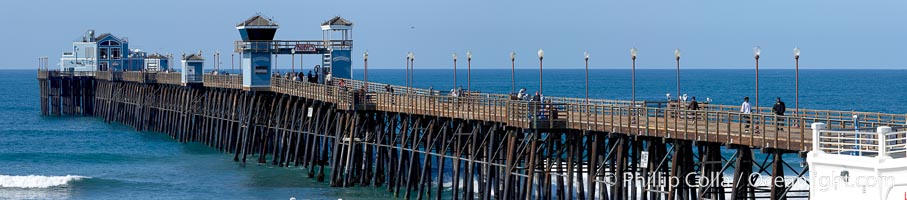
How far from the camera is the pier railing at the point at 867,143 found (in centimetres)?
2503

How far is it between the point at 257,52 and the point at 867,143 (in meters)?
41.0

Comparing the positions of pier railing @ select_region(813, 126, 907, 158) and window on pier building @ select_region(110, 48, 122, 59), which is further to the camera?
window on pier building @ select_region(110, 48, 122, 59)

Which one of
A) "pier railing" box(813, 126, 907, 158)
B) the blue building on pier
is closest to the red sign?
"pier railing" box(813, 126, 907, 158)

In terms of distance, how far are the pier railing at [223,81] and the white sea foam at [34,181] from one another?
10700mm

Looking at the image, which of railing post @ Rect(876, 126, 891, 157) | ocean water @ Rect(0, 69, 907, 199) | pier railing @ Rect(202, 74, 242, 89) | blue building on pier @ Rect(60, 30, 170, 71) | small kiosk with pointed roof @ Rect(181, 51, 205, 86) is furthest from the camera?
blue building on pier @ Rect(60, 30, 170, 71)

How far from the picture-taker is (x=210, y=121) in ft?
265

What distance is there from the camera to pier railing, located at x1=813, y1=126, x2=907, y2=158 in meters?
25.0

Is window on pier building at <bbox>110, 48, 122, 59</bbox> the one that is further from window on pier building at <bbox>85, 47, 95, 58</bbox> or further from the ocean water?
the ocean water

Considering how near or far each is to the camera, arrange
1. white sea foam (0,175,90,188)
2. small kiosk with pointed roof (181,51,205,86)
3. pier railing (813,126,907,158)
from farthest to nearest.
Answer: small kiosk with pointed roof (181,51,205,86)
white sea foam (0,175,90,188)
pier railing (813,126,907,158)

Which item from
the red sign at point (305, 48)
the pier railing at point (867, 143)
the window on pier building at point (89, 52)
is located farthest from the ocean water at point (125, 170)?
the pier railing at point (867, 143)

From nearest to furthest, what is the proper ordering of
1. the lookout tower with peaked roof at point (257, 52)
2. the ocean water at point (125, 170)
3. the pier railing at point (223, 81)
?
the ocean water at point (125, 170), the lookout tower with peaked roof at point (257, 52), the pier railing at point (223, 81)

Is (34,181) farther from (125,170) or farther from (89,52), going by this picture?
(89,52)

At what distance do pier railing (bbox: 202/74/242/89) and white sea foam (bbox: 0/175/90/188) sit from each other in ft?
35.1

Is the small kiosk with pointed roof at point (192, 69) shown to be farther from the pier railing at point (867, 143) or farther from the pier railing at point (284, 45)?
the pier railing at point (867, 143)
